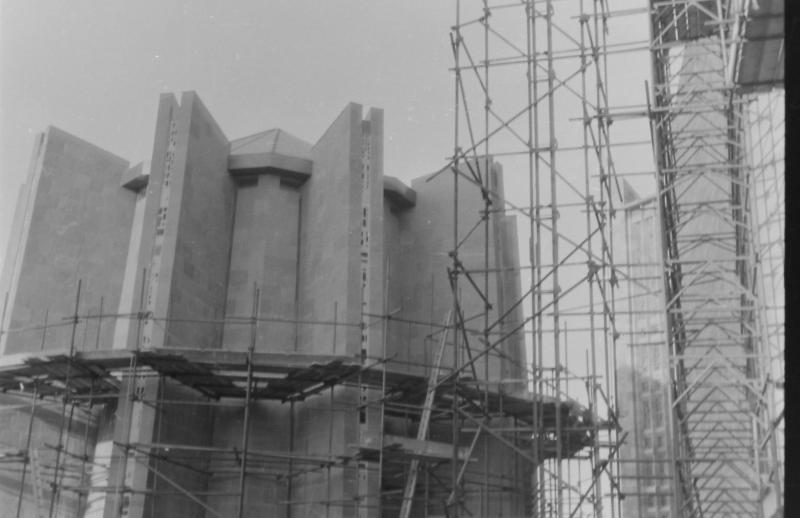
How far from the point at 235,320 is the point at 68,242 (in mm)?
5104

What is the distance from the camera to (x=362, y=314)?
23.1m

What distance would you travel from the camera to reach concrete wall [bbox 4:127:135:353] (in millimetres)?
25670

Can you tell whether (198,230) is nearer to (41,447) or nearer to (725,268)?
(41,447)

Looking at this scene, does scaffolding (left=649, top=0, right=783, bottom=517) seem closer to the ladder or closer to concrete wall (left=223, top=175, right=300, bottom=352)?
the ladder

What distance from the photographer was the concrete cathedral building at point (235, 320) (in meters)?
21.8

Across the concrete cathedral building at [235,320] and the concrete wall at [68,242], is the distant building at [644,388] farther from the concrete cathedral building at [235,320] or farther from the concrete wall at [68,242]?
the concrete wall at [68,242]

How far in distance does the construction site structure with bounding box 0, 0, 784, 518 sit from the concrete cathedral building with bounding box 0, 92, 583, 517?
0.07 meters

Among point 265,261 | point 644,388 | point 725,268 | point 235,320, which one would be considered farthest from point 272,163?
point 644,388

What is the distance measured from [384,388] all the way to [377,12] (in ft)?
65.7

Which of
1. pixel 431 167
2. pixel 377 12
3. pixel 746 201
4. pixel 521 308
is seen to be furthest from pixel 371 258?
pixel 377 12

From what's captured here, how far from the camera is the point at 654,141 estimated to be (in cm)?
2055

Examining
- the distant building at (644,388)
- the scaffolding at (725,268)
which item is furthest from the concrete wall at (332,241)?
the distant building at (644,388)

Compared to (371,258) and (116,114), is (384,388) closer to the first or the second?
(371,258)

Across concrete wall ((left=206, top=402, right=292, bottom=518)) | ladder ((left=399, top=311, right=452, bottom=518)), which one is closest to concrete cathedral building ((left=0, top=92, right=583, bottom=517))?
concrete wall ((left=206, top=402, right=292, bottom=518))
